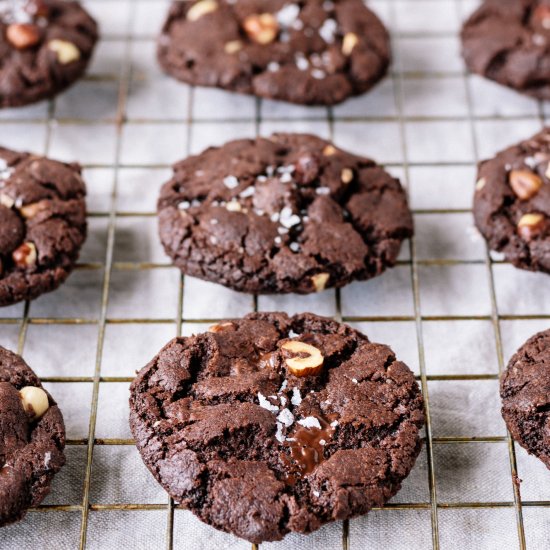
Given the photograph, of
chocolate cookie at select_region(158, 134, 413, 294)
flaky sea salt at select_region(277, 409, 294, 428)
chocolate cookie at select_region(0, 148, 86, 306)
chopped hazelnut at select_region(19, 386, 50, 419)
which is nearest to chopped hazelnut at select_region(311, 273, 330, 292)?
chocolate cookie at select_region(158, 134, 413, 294)

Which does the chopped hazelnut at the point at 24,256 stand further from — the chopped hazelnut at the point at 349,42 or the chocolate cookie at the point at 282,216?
Answer: the chopped hazelnut at the point at 349,42

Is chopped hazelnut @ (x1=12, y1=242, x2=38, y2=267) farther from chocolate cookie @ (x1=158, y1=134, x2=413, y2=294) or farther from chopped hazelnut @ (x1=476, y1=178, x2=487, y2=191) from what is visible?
chopped hazelnut @ (x1=476, y1=178, x2=487, y2=191)

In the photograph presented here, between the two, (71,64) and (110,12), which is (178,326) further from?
(110,12)

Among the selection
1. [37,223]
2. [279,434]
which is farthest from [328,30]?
[279,434]

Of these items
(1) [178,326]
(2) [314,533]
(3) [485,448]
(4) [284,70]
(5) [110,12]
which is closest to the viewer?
(2) [314,533]

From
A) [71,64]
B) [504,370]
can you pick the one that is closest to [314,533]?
[504,370]

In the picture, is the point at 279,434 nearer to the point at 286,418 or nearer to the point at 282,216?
the point at 286,418

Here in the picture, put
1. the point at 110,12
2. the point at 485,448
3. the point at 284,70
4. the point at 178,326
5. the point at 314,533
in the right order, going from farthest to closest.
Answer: the point at 110,12 < the point at 284,70 < the point at 178,326 < the point at 485,448 < the point at 314,533
